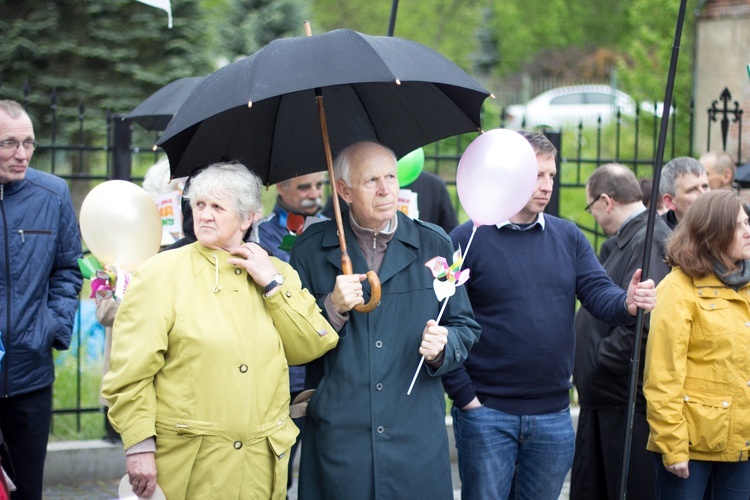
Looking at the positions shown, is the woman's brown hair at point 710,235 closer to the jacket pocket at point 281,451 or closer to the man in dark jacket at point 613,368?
the man in dark jacket at point 613,368

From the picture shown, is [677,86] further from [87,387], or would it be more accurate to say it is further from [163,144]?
[163,144]

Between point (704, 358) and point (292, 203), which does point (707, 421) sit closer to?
point (704, 358)

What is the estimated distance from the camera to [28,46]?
15008 millimetres

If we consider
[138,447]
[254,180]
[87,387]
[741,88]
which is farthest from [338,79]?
[741,88]

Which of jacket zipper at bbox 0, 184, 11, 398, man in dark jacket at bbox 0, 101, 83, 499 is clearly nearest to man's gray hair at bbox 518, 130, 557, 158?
man in dark jacket at bbox 0, 101, 83, 499

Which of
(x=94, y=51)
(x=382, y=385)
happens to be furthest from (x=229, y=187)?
(x=94, y=51)

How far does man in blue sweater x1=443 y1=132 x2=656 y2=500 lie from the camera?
13.1 feet

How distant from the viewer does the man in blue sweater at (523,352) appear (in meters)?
3.98

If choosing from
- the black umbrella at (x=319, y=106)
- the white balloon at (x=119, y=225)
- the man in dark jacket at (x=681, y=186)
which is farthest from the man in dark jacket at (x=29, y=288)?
the man in dark jacket at (x=681, y=186)

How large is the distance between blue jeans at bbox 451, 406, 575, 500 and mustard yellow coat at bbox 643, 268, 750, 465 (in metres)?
0.40

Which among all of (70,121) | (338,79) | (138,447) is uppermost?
(70,121)

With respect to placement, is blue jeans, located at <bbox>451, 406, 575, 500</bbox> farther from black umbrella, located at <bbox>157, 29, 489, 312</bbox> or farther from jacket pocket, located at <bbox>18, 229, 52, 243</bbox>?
jacket pocket, located at <bbox>18, 229, 52, 243</bbox>

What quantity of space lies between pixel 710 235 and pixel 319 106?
1755 millimetres

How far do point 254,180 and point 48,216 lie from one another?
1323 millimetres
